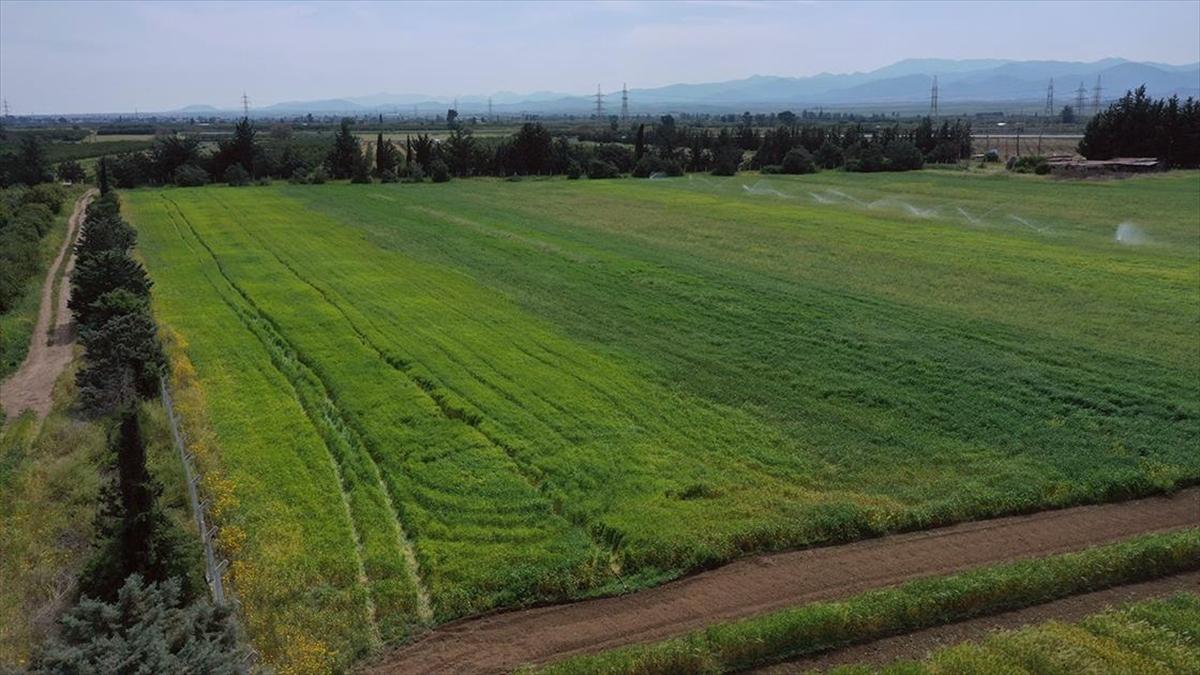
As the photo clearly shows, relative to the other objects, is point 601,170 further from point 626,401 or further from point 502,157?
point 626,401

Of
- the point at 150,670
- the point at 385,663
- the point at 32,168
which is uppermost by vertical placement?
the point at 32,168

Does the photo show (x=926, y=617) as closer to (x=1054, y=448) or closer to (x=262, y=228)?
(x=1054, y=448)

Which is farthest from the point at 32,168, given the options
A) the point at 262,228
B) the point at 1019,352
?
the point at 1019,352

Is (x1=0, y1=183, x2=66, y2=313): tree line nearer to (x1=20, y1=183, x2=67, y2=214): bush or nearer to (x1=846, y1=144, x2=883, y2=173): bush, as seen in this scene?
(x1=20, y1=183, x2=67, y2=214): bush

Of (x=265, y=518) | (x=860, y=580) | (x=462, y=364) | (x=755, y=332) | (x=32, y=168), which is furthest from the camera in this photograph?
(x=32, y=168)

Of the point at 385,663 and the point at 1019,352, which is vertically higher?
the point at 1019,352

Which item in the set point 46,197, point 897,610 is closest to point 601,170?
point 46,197
